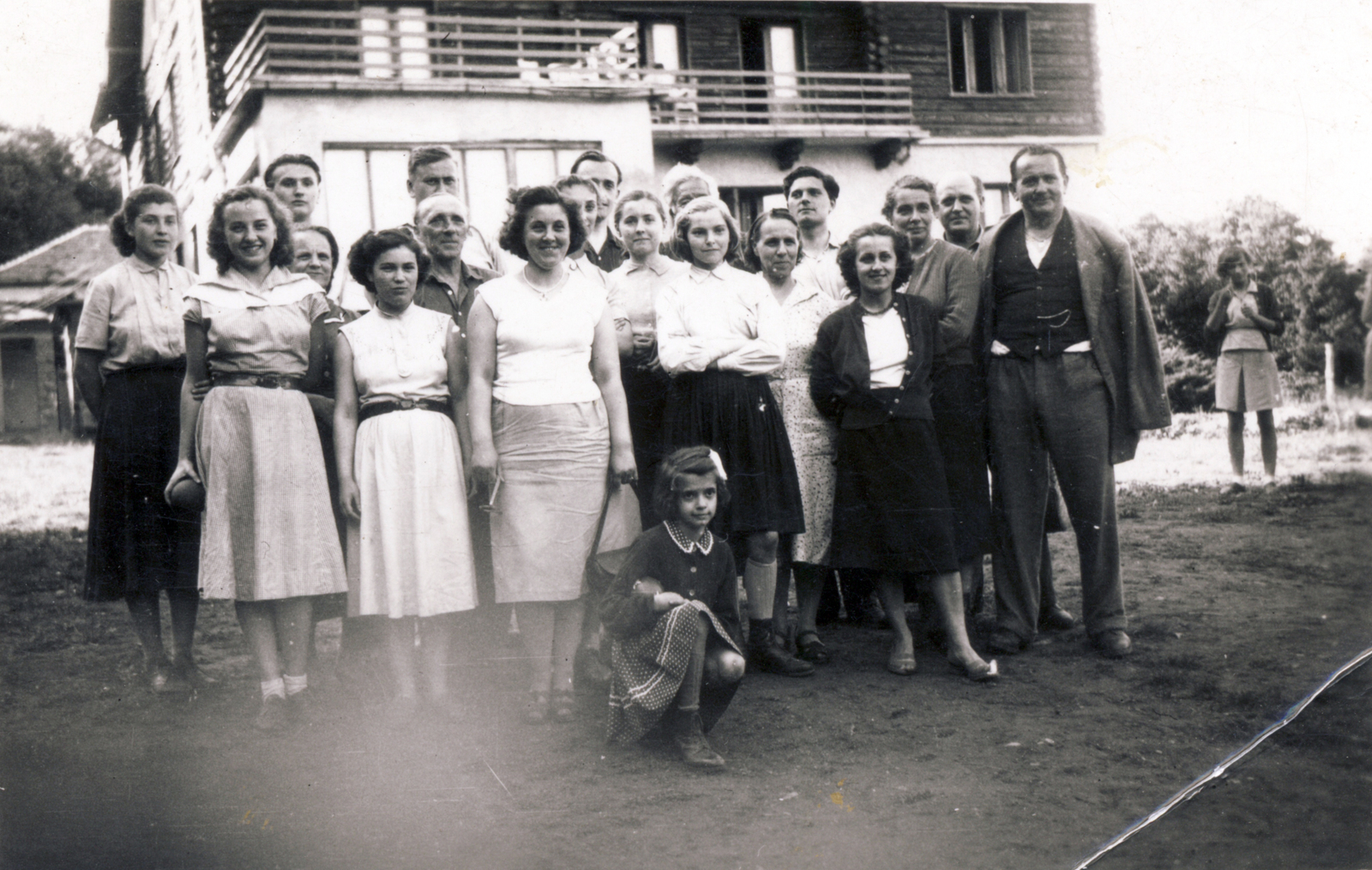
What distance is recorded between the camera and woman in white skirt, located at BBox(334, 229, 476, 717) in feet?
11.5

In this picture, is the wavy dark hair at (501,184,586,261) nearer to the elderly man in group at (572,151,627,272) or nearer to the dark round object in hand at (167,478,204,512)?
the elderly man in group at (572,151,627,272)

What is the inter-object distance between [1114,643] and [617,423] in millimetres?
1979

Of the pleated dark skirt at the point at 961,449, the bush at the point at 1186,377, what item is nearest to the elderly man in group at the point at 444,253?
the pleated dark skirt at the point at 961,449

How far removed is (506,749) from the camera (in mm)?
3236

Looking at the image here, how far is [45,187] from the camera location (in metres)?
3.49

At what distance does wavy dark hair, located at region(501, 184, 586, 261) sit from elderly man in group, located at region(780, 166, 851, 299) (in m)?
1.07

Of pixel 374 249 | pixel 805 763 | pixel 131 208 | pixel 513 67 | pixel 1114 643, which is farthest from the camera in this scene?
pixel 513 67

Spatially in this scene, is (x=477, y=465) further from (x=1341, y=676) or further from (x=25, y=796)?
(x=1341, y=676)

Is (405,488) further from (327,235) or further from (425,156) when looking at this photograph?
(425,156)

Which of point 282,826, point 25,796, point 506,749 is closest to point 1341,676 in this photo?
point 506,749

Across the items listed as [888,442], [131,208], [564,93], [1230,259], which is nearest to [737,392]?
[888,442]

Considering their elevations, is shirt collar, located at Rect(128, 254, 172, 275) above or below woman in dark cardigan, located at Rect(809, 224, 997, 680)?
above

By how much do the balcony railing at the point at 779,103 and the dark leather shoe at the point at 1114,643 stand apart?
6.90 m

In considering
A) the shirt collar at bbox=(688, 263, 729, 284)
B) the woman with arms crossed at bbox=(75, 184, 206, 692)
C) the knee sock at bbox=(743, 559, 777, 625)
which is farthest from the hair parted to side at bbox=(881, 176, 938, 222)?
the woman with arms crossed at bbox=(75, 184, 206, 692)
